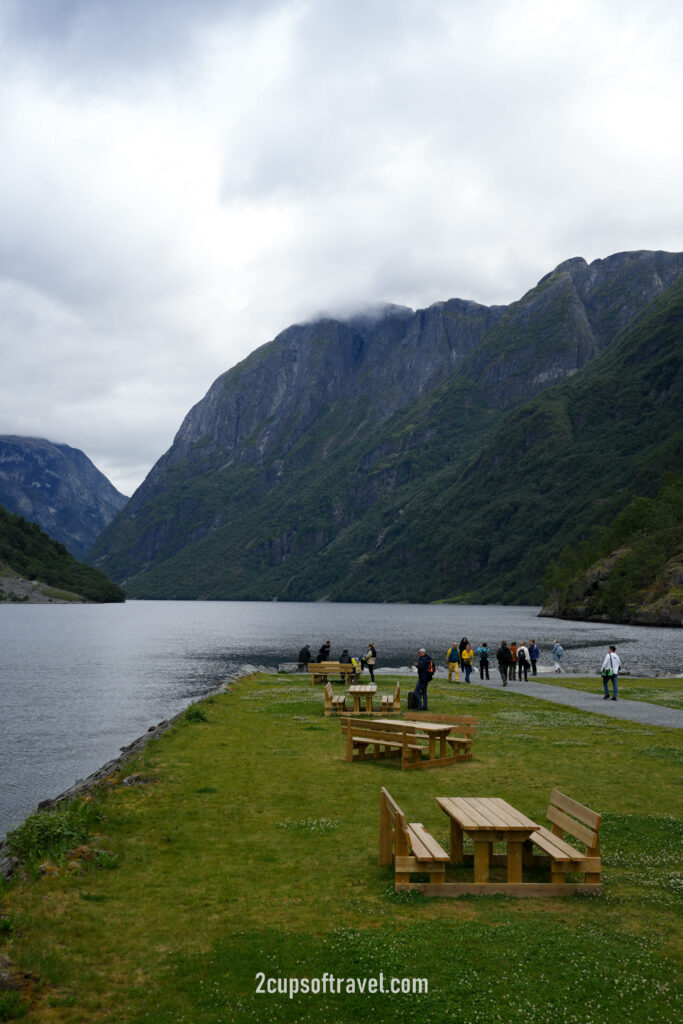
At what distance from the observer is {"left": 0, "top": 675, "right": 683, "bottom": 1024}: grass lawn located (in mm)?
7805

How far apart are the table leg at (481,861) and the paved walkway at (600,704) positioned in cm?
1852

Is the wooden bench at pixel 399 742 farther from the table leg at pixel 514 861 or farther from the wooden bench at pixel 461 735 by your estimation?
the table leg at pixel 514 861

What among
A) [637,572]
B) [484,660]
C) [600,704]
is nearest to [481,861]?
[600,704]

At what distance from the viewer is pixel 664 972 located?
8.27 meters

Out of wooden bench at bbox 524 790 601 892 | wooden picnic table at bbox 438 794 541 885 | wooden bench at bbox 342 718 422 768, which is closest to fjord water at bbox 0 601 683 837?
wooden bench at bbox 342 718 422 768

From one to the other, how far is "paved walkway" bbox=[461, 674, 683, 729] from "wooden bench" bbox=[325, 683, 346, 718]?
34.8ft

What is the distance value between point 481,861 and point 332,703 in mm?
19708

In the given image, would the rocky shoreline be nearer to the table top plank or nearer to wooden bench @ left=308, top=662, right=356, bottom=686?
wooden bench @ left=308, top=662, right=356, bottom=686

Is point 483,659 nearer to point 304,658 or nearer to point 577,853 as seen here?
point 304,658

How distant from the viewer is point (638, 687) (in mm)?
41688

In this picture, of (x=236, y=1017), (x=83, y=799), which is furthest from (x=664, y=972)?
(x=83, y=799)

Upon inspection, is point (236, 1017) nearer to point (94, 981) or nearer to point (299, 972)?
point (299, 972)

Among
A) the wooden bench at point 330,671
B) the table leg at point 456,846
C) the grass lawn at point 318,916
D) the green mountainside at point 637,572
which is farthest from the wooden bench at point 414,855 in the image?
the green mountainside at point 637,572

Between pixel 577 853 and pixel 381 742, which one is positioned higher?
pixel 577 853
